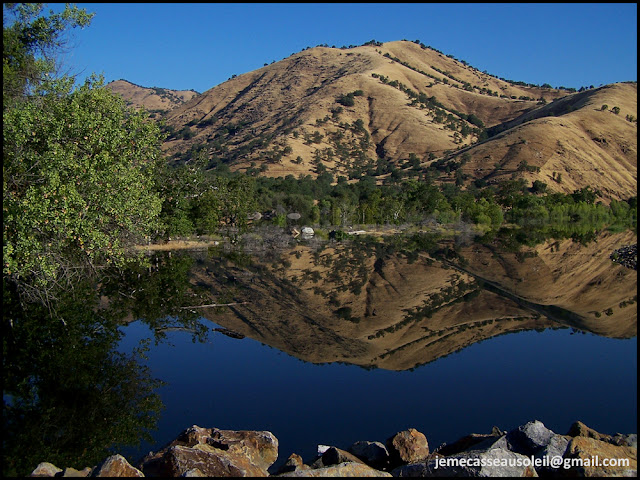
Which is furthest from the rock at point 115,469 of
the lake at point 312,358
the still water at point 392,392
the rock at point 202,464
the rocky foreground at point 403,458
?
the still water at point 392,392

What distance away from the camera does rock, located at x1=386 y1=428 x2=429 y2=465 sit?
870cm

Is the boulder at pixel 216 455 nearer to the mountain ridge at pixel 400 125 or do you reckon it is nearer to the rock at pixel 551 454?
the rock at pixel 551 454

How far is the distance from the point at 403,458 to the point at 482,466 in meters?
2.01

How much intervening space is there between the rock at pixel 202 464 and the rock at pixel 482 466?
245cm

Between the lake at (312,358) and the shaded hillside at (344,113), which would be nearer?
the lake at (312,358)

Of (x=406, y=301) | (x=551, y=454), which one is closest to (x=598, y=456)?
(x=551, y=454)

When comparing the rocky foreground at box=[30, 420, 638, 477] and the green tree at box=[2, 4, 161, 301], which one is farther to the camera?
the green tree at box=[2, 4, 161, 301]

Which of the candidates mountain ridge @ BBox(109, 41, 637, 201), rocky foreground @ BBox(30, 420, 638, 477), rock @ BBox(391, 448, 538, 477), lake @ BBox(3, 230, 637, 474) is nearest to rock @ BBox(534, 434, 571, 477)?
rocky foreground @ BBox(30, 420, 638, 477)

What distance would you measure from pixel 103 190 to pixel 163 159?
19155 mm

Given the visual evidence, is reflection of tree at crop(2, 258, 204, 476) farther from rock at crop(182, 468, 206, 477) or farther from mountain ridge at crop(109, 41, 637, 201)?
mountain ridge at crop(109, 41, 637, 201)

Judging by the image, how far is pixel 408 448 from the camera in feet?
28.8

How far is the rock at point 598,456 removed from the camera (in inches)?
265

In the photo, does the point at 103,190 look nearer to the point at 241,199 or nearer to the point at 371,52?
the point at 241,199

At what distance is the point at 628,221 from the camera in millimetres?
75000
